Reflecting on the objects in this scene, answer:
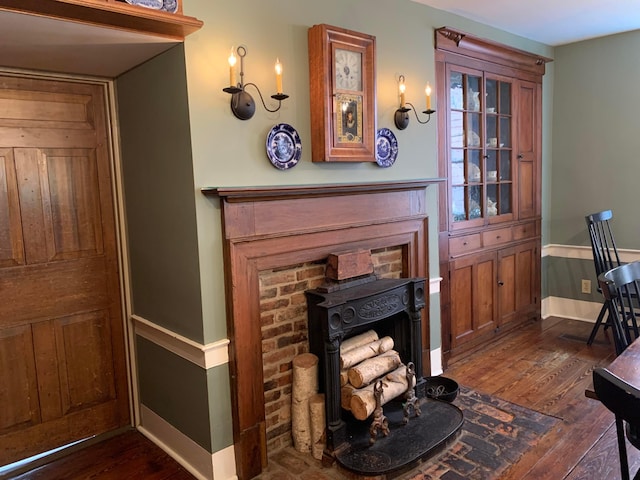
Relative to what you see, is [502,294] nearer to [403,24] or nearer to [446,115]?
[446,115]

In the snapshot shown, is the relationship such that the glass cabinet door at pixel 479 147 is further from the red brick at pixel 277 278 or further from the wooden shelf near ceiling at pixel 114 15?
the wooden shelf near ceiling at pixel 114 15

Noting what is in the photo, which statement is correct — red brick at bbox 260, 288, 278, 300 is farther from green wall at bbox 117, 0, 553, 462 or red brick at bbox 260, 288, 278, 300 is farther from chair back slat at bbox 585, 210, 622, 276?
chair back slat at bbox 585, 210, 622, 276

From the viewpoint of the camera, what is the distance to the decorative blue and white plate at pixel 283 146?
238 cm

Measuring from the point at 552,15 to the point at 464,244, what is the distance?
5.70 ft

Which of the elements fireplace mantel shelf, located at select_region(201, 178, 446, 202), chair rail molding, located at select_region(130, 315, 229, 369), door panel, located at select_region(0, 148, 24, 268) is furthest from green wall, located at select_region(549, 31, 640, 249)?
door panel, located at select_region(0, 148, 24, 268)

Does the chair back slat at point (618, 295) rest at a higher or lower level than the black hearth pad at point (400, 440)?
higher

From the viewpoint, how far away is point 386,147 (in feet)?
9.61

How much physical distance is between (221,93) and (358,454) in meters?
1.80

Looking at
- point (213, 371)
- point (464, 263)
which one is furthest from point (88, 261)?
point (464, 263)

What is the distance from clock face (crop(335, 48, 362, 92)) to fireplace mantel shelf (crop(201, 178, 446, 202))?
51 centimetres

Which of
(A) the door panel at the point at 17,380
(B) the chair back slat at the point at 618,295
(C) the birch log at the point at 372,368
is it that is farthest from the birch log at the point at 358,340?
(A) the door panel at the point at 17,380

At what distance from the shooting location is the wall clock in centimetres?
247

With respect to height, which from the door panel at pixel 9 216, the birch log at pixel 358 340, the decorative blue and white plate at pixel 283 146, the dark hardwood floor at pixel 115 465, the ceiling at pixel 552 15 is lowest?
the dark hardwood floor at pixel 115 465

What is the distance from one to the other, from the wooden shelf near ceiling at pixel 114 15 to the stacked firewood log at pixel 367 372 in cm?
170
